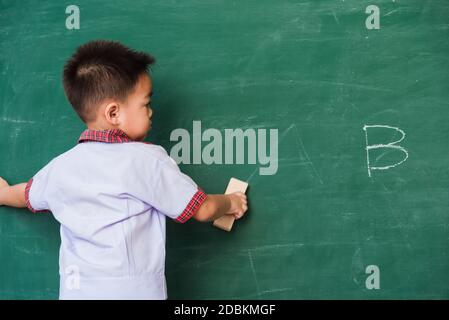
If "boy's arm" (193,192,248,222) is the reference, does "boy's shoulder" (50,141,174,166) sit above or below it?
above

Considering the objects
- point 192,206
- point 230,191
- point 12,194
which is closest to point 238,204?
point 230,191

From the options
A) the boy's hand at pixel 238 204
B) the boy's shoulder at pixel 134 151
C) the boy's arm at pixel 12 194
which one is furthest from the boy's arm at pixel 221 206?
the boy's arm at pixel 12 194

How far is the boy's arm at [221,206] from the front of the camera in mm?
1126

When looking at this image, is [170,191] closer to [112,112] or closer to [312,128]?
[112,112]

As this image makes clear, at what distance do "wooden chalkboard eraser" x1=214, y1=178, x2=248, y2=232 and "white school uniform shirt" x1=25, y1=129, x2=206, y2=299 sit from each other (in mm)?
224

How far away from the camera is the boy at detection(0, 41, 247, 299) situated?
Answer: 41.3 inches

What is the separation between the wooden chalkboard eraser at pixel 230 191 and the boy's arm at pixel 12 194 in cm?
44

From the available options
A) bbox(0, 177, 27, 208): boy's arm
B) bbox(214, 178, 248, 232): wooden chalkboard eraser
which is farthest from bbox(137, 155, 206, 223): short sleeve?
bbox(0, 177, 27, 208): boy's arm

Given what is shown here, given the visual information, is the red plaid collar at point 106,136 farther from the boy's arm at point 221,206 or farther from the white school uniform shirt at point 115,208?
the boy's arm at point 221,206

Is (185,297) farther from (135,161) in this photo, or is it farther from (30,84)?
(30,84)

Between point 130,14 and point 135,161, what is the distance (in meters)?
0.46

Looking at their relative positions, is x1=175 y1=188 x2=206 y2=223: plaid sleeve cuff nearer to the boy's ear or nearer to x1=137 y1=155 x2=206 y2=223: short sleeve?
x1=137 y1=155 x2=206 y2=223: short sleeve

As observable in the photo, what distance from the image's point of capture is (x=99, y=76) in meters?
1.12

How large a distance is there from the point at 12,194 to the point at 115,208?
411 millimetres
